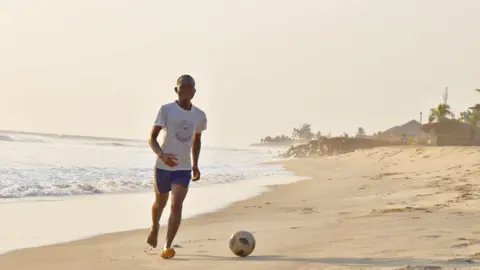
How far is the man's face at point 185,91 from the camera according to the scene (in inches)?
229

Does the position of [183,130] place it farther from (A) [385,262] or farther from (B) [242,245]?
(A) [385,262]

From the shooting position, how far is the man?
5.80 m

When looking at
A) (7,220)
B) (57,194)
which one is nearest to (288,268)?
(7,220)

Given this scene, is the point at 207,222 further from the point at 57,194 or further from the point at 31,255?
the point at 57,194

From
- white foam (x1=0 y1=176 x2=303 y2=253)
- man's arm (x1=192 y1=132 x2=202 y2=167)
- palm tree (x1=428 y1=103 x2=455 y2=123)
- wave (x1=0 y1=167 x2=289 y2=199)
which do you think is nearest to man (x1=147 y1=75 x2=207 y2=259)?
man's arm (x1=192 y1=132 x2=202 y2=167)

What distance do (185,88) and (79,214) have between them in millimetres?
5078

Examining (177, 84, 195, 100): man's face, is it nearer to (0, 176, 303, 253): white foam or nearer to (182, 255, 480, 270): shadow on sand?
(182, 255, 480, 270): shadow on sand

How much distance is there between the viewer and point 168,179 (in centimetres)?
595

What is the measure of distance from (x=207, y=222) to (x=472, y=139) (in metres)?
43.4

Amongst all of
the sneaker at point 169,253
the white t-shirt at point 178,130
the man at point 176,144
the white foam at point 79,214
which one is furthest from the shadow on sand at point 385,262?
the white foam at point 79,214

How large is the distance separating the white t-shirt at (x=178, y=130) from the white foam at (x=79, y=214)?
7.27 feet

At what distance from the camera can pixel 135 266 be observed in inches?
210

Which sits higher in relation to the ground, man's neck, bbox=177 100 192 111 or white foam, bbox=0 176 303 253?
man's neck, bbox=177 100 192 111

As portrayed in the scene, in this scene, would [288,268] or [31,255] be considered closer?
[288,268]
